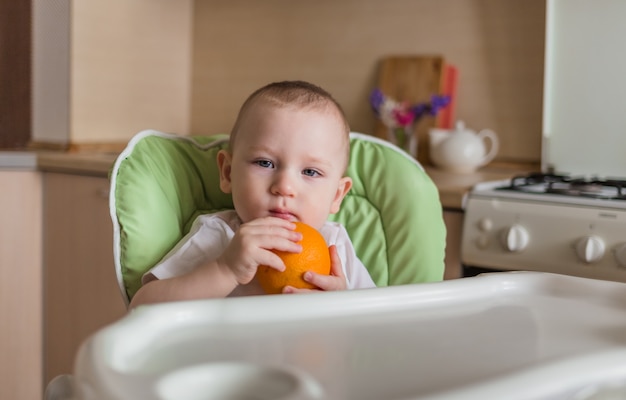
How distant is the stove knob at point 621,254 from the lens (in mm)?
1558

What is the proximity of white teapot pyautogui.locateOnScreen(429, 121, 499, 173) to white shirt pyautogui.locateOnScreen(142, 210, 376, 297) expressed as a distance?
0.86m

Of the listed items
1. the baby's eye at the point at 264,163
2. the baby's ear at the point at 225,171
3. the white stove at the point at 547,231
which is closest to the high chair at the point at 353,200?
the baby's ear at the point at 225,171

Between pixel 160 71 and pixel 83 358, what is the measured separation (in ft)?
7.51

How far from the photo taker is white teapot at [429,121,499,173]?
2.13 meters

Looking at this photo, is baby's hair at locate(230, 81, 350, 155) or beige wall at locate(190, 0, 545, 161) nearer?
baby's hair at locate(230, 81, 350, 155)

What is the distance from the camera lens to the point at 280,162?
47.0 inches

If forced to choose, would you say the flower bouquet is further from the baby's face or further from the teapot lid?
the baby's face

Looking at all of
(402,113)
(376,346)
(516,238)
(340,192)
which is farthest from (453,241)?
(376,346)

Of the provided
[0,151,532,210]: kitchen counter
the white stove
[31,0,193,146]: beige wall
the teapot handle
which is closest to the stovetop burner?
the white stove

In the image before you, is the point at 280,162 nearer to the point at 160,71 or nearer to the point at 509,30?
the point at 509,30

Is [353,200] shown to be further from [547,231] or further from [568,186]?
[568,186]

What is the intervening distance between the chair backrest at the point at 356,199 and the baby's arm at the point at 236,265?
17 cm

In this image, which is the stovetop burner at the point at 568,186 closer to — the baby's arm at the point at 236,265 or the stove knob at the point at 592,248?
the stove knob at the point at 592,248

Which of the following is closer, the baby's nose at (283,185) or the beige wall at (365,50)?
the baby's nose at (283,185)
